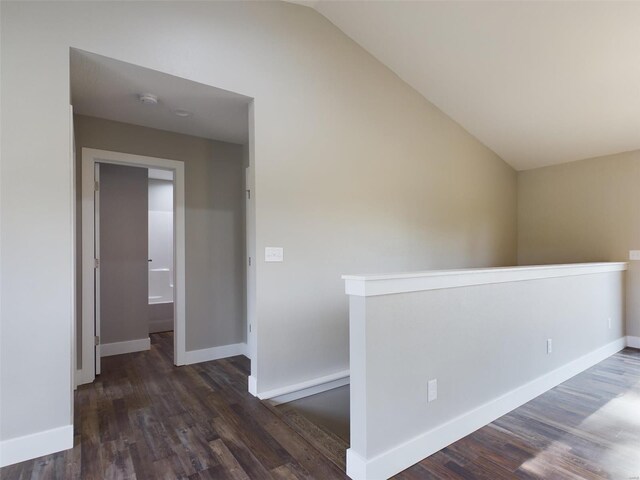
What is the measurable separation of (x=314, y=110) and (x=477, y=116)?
2245 mm

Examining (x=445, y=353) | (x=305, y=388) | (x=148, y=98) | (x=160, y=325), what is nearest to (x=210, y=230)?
(x=148, y=98)

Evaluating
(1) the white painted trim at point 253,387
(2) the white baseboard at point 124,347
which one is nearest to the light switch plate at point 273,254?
(1) the white painted trim at point 253,387

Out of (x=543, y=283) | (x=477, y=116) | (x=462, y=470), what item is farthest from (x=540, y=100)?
(x=462, y=470)

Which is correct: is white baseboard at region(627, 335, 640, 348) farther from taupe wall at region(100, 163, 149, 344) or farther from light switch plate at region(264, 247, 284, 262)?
taupe wall at region(100, 163, 149, 344)

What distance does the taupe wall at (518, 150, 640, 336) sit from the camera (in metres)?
4.34

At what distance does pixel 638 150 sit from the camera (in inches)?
168

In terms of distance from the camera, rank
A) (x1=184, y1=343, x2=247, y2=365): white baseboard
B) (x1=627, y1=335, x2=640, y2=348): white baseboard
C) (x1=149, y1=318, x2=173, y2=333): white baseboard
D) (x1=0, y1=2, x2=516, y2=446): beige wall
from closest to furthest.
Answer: (x1=0, y1=2, x2=516, y2=446): beige wall < (x1=184, y1=343, x2=247, y2=365): white baseboard < (x1=627, y1=335, x2=640, y2=348): white baseboard < (x1=149, y1=318, x2=173, y2=333): white baseboard

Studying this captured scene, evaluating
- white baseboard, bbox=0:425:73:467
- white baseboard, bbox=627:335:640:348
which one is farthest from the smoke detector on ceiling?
white baseboard, bbox=627:335:640:348

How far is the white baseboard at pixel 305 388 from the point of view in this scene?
9.34 feet

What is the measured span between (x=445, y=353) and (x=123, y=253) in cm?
376

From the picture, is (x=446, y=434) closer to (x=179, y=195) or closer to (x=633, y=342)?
(x=179, y=195)

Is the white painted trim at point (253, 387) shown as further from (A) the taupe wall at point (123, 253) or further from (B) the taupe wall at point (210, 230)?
(A) the taupe wall at point (123, 253)

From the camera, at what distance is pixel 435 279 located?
2078 mm

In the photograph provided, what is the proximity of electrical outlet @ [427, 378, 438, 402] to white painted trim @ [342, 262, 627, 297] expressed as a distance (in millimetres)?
556
